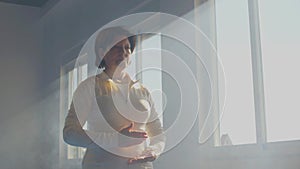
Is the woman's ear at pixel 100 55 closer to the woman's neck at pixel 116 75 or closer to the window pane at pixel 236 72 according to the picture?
the woman's neck at pixel 116 75

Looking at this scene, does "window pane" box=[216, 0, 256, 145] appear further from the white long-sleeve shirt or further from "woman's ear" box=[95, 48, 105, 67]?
"woman's ear" box=[95, 48, 105, 67]

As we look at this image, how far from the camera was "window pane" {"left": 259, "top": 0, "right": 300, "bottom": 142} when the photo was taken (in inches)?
37.6

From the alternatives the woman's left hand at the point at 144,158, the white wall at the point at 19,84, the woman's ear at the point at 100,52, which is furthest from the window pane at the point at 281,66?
the white wall at the point at 19,84

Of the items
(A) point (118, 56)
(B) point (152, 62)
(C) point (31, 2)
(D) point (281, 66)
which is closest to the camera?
(D) point (281, 66)

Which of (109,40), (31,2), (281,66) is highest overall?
(31,2)

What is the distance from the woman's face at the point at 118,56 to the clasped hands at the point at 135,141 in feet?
0.58

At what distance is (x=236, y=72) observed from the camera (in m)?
1.15

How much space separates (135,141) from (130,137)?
2 centimetres

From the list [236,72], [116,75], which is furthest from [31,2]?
[236,72]

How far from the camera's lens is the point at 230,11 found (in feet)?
3.94

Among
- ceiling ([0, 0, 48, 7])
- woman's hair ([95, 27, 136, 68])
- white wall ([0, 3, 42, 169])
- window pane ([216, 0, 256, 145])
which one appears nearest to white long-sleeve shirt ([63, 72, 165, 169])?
woman's hair ([95, 27, 136, 68])

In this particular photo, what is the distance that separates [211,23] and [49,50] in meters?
1.22

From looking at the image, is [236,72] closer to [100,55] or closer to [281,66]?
[281,66]

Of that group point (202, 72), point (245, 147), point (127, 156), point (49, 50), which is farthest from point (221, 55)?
point (49, 50)
